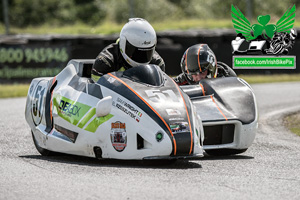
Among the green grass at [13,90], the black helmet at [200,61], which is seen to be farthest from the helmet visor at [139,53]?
the green grass at [13,90]

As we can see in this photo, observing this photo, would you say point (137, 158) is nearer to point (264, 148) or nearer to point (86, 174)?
point (86, 174)

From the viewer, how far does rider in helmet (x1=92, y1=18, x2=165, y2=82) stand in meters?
6.84

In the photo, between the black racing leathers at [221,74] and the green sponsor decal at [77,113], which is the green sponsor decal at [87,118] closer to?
the green sponsor decal at [77,113]

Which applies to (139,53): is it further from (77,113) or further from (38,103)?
(38,103)

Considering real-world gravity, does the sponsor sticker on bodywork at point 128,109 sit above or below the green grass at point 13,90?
above

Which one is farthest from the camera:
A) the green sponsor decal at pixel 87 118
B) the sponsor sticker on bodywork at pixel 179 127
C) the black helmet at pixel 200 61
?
the black helmet at pixel 200 61

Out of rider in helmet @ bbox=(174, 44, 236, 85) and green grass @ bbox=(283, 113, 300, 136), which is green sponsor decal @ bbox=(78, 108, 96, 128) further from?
green grass @ bbox=(283, 113, 300, 136)

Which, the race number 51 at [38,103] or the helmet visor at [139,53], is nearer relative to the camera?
the helmet visor at [139,53]

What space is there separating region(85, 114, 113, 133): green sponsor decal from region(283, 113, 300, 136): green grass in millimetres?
4229

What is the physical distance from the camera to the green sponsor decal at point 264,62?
1836 centimetres

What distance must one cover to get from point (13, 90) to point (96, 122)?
35.9 feet

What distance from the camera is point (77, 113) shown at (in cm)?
633

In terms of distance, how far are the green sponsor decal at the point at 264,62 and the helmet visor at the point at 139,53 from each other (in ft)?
36.9

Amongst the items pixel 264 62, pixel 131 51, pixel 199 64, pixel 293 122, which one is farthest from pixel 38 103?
pixel 264 62
